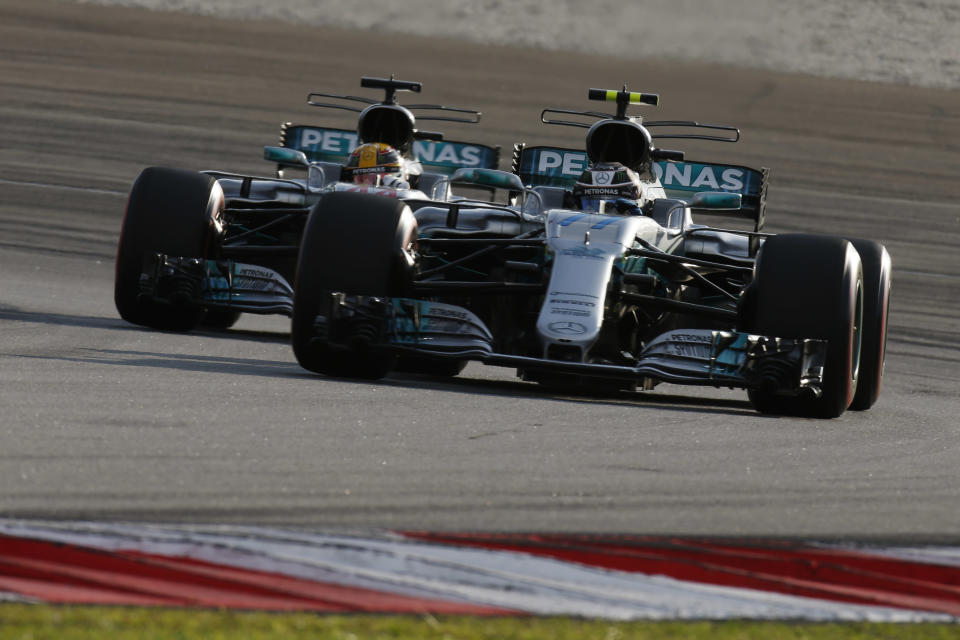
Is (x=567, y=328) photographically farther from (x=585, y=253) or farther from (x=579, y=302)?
(x=585, y=253)

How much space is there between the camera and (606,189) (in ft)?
37.0

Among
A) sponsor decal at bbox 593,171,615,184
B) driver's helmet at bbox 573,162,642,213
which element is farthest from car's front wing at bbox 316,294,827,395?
sponsor decal at bbox 593,171,615,184

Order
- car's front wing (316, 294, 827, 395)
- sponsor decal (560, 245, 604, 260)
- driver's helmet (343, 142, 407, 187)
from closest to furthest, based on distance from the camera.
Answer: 1. car's front wing (316, 294, 827, 395)
2. sponsor decal (560, 245, 604, 260)
3. driver's helmet (343, 142, 407, 187)

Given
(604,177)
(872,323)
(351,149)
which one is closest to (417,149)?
(351,149)

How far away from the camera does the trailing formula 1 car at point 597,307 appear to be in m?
8.70

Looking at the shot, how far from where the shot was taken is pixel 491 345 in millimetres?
9039

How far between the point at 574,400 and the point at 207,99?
2635 cm

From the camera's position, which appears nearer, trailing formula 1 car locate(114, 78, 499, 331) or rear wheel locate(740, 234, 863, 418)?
rear wheel locate(740, 234, 863, 418)

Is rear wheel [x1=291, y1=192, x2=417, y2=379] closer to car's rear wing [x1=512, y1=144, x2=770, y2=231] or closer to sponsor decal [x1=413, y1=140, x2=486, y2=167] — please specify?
car's rear wing [x1=512, y1=144, x2=770, y2=231]

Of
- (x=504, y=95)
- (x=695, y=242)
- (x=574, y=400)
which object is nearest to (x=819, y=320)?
(x=574, y=400)

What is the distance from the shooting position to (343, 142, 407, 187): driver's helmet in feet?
44.0

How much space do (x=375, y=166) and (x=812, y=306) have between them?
18.4 feet

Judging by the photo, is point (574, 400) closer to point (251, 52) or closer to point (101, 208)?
point (101, 208)

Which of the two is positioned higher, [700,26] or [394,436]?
[700,26]
